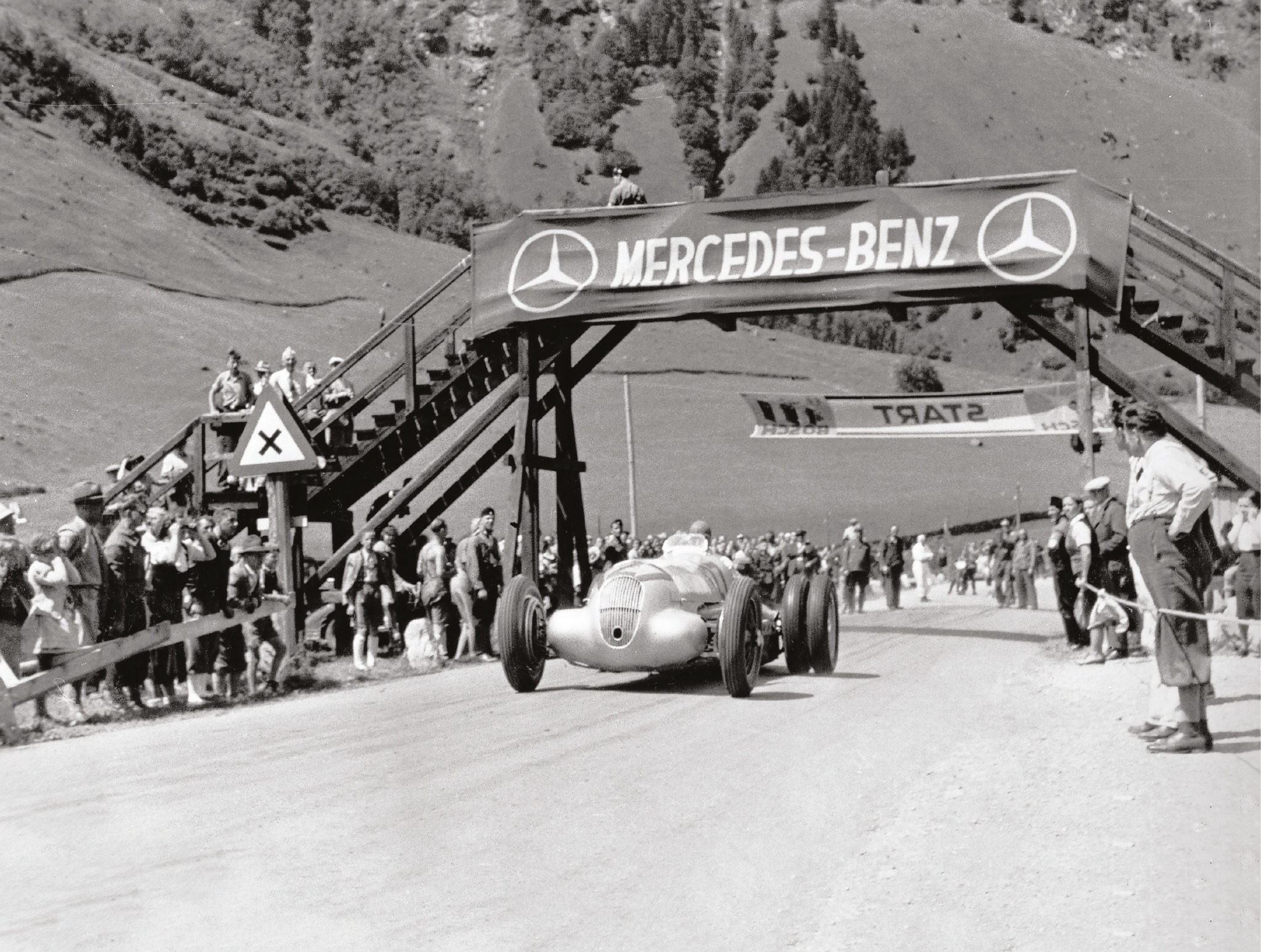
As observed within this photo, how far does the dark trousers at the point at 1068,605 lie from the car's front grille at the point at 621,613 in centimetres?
614

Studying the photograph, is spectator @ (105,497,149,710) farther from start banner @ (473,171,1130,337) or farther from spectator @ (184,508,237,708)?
start banner @ (473,171,1130,337)

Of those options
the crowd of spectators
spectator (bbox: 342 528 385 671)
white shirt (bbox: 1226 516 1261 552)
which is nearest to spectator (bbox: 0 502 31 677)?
the crowd of spectators

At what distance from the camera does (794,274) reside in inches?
747

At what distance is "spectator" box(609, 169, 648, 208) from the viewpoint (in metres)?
20.6

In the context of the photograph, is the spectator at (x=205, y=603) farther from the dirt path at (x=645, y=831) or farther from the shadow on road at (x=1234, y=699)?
the shadow on road at (x=1234, y=699)

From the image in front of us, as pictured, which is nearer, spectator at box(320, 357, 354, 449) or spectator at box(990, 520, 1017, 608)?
spectator at box(320, 357, 354, 449)

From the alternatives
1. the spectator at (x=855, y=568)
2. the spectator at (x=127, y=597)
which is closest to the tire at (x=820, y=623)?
the spectator at (x=127, y=597)

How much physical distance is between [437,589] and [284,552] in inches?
102

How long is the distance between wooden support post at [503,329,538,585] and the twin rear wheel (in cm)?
534

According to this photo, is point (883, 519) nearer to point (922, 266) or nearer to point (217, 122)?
point (922, 266)

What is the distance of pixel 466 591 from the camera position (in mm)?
19062

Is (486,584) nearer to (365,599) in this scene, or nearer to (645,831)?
(365,599)

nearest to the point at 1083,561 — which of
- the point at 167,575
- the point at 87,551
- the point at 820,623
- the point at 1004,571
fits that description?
the point at 820,623

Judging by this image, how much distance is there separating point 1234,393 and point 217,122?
11272 centimetres
